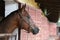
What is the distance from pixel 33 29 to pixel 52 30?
440 centimetres

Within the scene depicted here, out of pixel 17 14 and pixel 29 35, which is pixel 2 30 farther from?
pixel 29 35

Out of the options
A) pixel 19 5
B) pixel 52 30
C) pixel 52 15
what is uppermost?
pixel 19 5

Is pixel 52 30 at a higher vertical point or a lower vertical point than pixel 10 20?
lower

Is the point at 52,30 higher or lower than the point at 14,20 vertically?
lower

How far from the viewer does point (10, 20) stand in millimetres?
2600

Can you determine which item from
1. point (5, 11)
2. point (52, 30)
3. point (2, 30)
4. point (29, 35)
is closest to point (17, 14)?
point (2, 30)

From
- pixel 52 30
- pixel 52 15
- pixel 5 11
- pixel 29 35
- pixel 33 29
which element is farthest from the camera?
pixel 52 30

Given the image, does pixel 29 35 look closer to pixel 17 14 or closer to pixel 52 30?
pixel 17 14

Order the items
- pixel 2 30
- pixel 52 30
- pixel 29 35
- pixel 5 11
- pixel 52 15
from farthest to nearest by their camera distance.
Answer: pixel 52 30 → pixel 52 15 → pixel 29 35 → pixel 5 11 → pixel 2 30

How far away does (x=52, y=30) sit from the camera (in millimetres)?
7016

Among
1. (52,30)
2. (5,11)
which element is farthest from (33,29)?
(52,30)

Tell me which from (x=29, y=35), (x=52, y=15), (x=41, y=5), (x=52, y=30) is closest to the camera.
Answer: (x=29, y=35)

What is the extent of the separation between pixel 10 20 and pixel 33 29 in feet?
1.07

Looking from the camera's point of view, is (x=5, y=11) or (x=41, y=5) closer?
(x=5, y=11)
